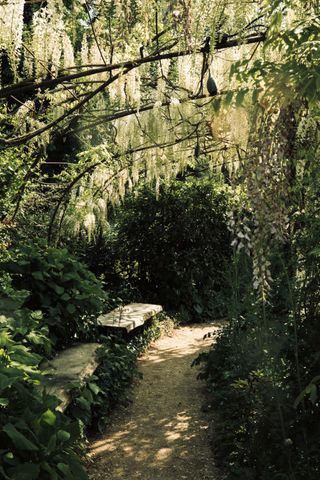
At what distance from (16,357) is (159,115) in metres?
2.10

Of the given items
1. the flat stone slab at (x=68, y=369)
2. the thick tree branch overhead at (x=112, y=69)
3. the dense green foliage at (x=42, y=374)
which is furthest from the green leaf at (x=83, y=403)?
the thick tree branch overhead at (x=112, y=69)

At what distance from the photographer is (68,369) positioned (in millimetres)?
3637

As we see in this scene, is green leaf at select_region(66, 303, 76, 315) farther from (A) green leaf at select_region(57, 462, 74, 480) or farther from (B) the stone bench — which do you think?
(A) green leaf at select_region(57, 462, 74, 480)

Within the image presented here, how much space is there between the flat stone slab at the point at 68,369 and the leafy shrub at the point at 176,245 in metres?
4.24

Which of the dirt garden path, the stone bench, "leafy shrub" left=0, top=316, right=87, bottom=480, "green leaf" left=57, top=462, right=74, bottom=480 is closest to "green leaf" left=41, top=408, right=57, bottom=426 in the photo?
"leafy shrub" left=0, top=316, right=87, bottom=480

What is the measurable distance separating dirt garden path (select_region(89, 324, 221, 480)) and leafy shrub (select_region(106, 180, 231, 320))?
239 cm

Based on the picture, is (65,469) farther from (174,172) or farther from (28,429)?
(174,172)

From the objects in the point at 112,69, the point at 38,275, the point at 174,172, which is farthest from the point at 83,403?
the point at 174,172

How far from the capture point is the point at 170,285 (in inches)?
335

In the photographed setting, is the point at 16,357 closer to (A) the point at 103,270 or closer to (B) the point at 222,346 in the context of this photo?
(B) the point at 222,346

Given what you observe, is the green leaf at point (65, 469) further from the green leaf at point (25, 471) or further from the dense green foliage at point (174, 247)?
the dense green foliage at point (174, 247)

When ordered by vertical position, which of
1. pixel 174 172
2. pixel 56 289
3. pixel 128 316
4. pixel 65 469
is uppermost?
pixel 174 172

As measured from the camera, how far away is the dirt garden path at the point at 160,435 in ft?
12.1

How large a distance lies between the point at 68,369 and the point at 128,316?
2659 mm
